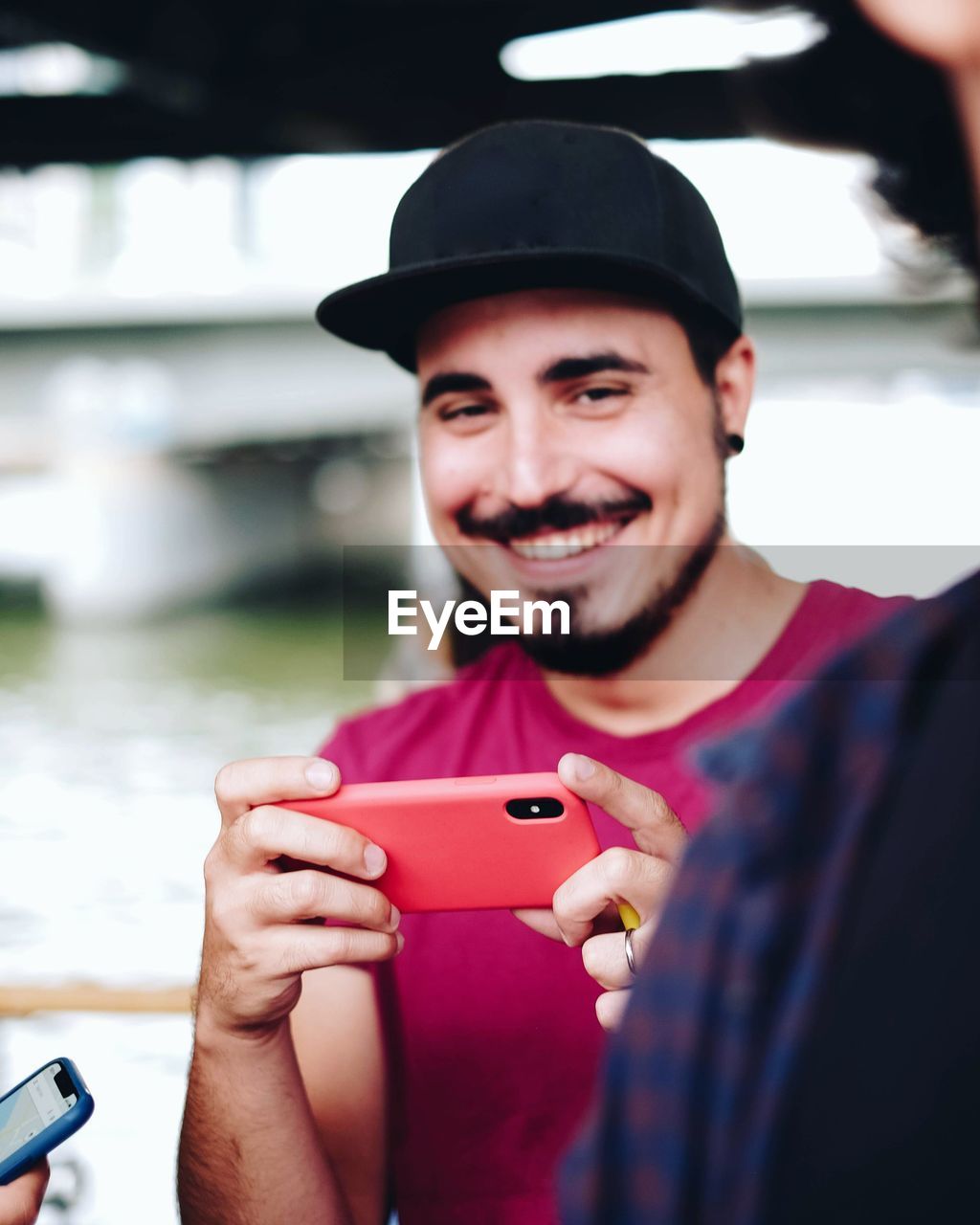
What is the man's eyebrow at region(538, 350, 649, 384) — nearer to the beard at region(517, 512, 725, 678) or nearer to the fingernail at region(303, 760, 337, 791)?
the beard at region(517, 512, 725, 678)

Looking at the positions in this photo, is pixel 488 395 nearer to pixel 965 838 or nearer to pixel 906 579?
pixel 906 579

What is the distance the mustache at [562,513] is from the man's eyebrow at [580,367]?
0.15m

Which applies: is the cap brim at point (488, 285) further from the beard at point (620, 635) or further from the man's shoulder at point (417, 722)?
the man's shoulder at point (417, 722)

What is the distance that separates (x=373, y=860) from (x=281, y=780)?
0.12 metres

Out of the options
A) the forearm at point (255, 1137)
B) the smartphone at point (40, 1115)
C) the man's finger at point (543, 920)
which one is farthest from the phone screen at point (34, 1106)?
the man's finger at point (543, 920)

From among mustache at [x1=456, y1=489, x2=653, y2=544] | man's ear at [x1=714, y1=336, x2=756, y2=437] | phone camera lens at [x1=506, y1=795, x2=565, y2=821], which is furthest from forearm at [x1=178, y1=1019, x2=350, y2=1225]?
man's ear at [x1=714, y1=336, x2=756, y2=437]

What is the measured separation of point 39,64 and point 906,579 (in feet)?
29.1

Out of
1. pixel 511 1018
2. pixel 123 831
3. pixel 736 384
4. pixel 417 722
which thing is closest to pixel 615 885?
pixel 511 1018

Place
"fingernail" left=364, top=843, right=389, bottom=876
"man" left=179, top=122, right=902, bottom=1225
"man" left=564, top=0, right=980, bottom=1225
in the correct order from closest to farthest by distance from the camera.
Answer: "man" left=564, top=0, right=980, bottom=1225 < "fingernail" left=364, top=843, right=389, bottom=876 < "man" left=179, top=122, right=902, bottom=1225

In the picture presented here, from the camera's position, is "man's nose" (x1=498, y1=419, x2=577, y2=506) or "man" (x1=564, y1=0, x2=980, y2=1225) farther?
"man's nose" (x1=498, y1=419, x2=577, y2=506)

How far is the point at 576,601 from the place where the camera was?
6.10 feet

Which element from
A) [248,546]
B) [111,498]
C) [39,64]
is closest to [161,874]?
[39,64]

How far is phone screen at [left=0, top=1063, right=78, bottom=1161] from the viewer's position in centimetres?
132

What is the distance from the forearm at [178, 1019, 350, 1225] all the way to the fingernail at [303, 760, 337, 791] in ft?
1.14
